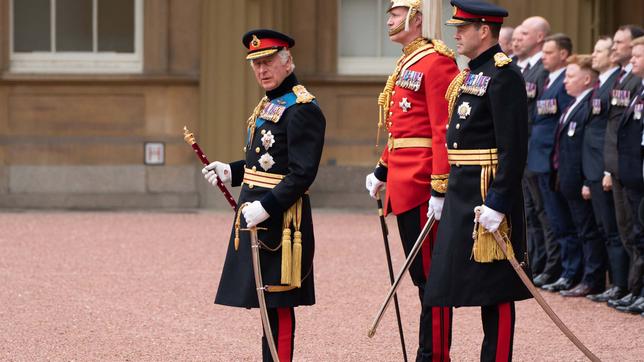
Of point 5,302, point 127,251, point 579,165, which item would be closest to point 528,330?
point 579,165

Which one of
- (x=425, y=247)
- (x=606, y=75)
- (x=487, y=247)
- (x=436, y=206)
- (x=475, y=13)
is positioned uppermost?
(x=475, y=13)

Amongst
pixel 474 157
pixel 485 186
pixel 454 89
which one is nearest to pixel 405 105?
pixel 454 89

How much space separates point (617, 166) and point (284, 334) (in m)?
3.60

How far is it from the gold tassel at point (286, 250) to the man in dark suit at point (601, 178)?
387 centimetres

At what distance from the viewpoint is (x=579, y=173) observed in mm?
9820

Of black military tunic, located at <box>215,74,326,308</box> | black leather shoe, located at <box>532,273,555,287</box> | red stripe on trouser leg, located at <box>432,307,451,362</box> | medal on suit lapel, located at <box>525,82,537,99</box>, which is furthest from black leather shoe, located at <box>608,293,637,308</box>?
black military tunic, located at <box>215,74,326,308</box>

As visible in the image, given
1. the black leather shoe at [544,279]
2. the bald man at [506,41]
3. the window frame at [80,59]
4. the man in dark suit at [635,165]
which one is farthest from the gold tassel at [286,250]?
the window frame at [80,59]

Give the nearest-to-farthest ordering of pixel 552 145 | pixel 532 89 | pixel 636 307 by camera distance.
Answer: pixel 636 307 → pixel 552 145 → pixel 532 89

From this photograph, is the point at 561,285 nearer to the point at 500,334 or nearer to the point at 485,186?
the point at 500,334

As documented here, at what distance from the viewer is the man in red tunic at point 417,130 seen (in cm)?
659

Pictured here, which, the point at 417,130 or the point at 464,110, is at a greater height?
the point at 464,110

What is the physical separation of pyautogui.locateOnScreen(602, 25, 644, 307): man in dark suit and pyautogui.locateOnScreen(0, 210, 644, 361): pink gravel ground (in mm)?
276

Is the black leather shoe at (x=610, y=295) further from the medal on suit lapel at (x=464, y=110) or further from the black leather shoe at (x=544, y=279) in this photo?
the medal on suit lapel at (x=464, y=110)

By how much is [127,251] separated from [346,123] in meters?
4.67
